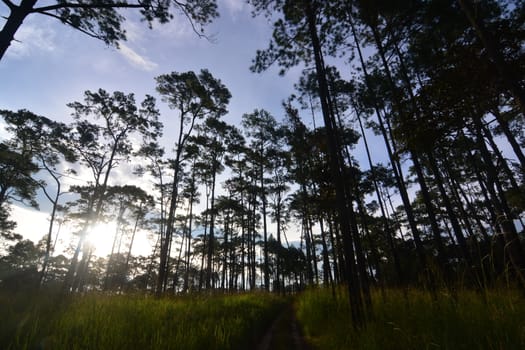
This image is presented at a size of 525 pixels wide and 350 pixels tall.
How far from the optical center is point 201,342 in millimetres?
3064

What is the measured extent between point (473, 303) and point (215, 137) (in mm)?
16780

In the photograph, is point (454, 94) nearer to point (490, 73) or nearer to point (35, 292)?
point (490, 73)

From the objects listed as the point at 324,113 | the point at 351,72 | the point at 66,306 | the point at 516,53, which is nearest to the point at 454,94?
the point at 516,53

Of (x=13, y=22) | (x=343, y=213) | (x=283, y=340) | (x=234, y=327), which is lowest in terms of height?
(x=283, y=340)

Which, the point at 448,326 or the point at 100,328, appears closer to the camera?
the point at 448,326

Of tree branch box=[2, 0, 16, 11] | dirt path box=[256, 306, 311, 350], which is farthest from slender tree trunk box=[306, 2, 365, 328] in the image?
tree branch box=[2, 0, 16, 11]

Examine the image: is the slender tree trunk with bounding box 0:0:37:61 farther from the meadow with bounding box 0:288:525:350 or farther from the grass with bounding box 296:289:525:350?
the grass with bounding box 296:289:525:350

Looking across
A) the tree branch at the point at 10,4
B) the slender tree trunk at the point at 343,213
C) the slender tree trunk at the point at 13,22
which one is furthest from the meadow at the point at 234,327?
the tree branch at the point at 10,4

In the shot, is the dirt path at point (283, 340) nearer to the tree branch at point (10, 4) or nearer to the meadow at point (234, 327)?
the meadow at point (234, 327)

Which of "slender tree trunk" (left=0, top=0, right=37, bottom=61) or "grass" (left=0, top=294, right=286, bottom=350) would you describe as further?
"slender tree trunk" (left=0, top=0, right=37, bottom=61)

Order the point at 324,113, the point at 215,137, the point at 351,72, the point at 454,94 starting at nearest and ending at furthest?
the point at 454,94
the point at 324,113
the point at 351,72
the point at 215,137

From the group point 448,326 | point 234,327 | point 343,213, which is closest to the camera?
point 448,326

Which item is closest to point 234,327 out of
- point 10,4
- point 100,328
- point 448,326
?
point 100,328

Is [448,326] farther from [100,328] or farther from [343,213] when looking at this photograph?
[100,328]
